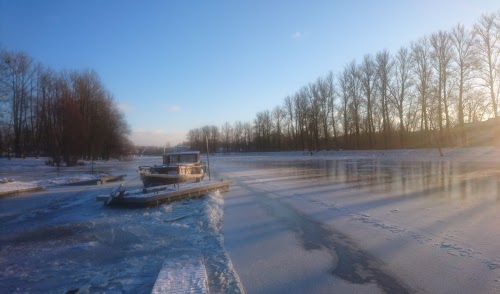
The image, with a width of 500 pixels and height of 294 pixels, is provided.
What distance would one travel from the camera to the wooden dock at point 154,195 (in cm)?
1321

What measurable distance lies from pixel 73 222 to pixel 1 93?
40653 mm

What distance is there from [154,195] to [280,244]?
7.76m

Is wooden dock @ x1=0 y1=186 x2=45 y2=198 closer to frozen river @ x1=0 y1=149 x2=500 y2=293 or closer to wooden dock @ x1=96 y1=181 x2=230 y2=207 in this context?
frozen river @ x1=0 y1=149 x2=500 y2=293

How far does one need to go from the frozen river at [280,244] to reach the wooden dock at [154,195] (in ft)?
2.12

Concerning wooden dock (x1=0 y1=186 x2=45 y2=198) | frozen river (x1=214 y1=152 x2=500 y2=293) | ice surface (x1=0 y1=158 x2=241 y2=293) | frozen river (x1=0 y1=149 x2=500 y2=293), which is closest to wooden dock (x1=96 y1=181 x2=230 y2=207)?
ice surface (x1=0 y1=158 x2=241 y2=293)

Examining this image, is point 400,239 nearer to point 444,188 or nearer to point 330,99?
point 444,188

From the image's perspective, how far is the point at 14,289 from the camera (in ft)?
17.5

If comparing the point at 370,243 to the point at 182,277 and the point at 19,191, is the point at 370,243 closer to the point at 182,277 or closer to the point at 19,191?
the point at 182,277

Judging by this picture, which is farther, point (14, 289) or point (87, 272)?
point (87, 272)

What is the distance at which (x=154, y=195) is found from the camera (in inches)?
535

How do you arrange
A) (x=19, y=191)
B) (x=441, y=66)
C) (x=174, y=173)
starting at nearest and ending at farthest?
(x=19, y=191)
(x=174, y=173)
(x=441, y=66)

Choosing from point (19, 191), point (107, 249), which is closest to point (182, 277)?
point (107, 249)

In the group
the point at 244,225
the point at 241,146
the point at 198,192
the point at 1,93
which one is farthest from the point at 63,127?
the point at 241,146

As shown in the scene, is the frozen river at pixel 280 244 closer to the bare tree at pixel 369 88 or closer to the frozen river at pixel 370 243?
the frozen river at pixel 370 243
